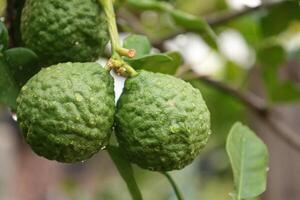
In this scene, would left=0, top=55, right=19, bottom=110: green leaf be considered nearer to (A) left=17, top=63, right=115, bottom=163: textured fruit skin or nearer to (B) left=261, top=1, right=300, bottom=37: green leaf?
(A) left=17, top=63, right=115, bottom=163: textured fruit skin

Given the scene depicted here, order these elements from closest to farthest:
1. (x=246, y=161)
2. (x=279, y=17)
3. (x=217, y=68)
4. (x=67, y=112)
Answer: (x=67, y=112) < (x=246, y=161) < (x=279, y=17) < (x=217, y=68)

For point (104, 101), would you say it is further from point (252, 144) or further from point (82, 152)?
point (252, 144)

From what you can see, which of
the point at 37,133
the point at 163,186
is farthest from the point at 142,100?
the point at 163,186

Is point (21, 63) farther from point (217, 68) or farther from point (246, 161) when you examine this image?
point (217, 68)

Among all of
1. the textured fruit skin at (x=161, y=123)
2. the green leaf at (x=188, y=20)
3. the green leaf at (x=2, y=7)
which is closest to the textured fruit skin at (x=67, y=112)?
the textured fruit skin at (x=161, y=123)

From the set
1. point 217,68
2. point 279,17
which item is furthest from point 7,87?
point 217,68

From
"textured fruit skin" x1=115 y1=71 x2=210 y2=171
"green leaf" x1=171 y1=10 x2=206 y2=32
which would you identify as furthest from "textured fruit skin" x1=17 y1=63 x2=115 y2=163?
"green leaf" x1=171 y1=10 x2=206 y2=32
